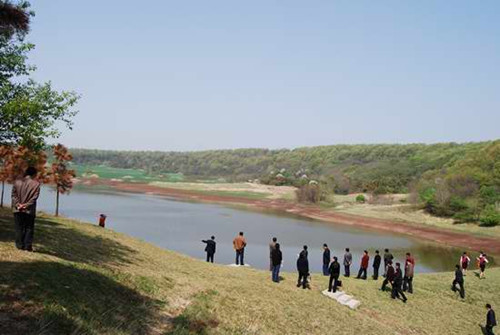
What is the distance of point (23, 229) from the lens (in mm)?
14023

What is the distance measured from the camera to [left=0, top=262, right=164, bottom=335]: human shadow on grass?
964 cm

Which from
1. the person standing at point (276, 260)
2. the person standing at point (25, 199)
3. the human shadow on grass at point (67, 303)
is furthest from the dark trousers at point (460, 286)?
the person standing at point (25, 199)

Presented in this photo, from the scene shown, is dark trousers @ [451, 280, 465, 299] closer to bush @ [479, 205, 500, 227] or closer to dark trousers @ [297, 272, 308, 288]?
dark trousers @ [297, 272, 308, 288]

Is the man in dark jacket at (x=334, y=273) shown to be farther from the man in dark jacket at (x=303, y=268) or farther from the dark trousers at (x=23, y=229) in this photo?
the dark trousers at (x=23, y=229)

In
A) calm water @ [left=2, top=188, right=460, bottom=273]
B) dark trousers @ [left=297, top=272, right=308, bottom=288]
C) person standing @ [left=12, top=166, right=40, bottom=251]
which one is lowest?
calm water @ [left=2, top=188, right=460, bottom=273]

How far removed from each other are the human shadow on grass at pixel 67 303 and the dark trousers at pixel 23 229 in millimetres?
1285

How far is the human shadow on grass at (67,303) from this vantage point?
9641 mm

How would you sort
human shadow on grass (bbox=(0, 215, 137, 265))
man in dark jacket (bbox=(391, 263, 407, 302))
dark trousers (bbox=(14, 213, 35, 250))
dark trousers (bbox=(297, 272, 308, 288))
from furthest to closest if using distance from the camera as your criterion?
man in dark jacket (bbox=(391, 263, 407, 302)) < dark trousers (bbox=(297, 272, 308, 288)) < human shadow on grass (bbox=(0, 215, 137, 265)) < dark trousers (bbox=(14, 213, 35, 250))

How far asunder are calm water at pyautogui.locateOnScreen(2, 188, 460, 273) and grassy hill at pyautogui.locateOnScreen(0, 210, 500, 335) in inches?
496

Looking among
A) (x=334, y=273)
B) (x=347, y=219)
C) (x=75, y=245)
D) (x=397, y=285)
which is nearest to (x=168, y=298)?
(x=75, y=245)

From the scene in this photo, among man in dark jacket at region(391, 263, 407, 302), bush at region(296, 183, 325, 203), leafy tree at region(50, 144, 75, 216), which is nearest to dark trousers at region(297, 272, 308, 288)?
man in dark jacket at region(391, 263, 407, 302)

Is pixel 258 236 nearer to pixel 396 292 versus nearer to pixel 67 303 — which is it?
pixel 396 292

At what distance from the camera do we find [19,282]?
11156mm

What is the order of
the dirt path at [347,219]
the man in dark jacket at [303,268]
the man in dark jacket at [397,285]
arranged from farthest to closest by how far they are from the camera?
the dirt path at [347,219] → the man in dark jacket at [397,285] → the man in dark jacket at [303,268]
